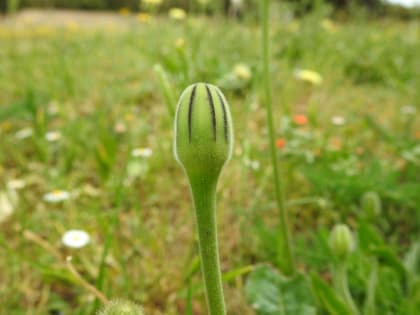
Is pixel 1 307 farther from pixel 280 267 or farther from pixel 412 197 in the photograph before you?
pixel 412 197

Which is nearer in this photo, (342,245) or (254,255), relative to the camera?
(342,245)

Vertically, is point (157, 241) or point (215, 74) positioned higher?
point (215, 74)

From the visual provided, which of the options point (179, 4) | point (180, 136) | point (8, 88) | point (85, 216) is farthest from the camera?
point (179, 4)

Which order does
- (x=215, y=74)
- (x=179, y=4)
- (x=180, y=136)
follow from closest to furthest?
1. (x=180, y=136)
2. (x=215, y=74)
3. (x=179, y=4)

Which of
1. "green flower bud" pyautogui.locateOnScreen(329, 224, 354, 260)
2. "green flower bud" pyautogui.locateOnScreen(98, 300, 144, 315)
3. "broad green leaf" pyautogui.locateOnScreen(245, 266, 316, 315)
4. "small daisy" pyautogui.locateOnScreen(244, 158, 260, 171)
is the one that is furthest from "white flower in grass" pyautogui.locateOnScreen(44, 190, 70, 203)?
"green flower bud" pyautogui.locateOnScreen(98, 300, 144, 315)

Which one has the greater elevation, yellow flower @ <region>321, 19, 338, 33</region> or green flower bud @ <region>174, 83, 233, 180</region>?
yellow flower @ <region>321, 19, 338, 33</region>

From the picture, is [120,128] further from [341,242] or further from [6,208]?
[341,242]

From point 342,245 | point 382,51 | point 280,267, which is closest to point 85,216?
point 280,267

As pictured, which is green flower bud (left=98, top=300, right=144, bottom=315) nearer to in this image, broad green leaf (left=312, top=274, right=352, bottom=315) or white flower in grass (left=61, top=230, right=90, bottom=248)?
broad green leaf (left=312, top=274, right=352, bottom=315)
